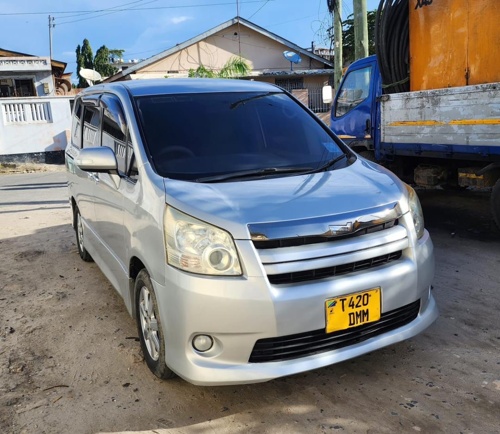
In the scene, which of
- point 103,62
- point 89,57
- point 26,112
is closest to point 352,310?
point 26,112

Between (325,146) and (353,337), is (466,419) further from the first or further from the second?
(325,146)

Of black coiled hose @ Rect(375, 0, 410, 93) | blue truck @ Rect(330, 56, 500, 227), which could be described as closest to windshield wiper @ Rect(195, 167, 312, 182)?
blue truck @ Rect(330, 56, 500, 227)

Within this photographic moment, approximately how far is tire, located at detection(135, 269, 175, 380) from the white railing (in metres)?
15.3

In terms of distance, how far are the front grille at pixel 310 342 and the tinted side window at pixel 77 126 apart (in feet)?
10.8

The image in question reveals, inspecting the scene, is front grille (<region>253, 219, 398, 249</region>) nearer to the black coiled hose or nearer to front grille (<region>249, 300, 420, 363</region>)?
front grille (<region>249, 300, 420, 363</region>)

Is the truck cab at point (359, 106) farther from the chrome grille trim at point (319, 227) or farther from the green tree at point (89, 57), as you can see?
the green tree at point (89, 57)

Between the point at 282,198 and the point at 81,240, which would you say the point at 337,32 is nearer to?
the point at 81,240

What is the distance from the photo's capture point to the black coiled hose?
625 centimetres

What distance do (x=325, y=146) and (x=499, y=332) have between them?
177cm

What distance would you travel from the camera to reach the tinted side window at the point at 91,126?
414 cm

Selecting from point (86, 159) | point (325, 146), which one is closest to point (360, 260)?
point (325, 146)

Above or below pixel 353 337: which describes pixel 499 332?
below

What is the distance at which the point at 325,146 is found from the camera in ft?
11.8

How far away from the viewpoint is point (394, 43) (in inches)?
248
